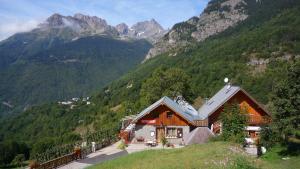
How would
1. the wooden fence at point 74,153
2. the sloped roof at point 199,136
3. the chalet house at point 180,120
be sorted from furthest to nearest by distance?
the chalet house at point 180,120 < the sloped roof at point 199,136 < the wooden fence at point 74,153

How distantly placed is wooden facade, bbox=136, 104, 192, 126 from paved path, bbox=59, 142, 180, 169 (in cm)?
384

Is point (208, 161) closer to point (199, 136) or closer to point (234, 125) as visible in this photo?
point (234, 125)

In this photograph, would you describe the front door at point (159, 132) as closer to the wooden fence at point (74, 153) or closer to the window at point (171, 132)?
the window at point (171, 132)

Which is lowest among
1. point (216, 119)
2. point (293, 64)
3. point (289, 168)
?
point (289, 168)

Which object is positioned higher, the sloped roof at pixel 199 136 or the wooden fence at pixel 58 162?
the sloped roof at pixel 199 136

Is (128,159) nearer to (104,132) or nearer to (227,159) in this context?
(227,159)

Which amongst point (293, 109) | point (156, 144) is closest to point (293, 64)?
point (293, 109)

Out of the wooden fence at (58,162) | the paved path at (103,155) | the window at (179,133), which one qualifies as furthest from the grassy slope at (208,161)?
the window at (179,133)

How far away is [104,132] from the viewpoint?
191ft

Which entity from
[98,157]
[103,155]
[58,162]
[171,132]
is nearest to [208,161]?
[58,162]

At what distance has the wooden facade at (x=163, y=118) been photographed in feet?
165

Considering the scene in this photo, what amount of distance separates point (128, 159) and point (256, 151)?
36.4ft

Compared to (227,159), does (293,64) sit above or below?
above

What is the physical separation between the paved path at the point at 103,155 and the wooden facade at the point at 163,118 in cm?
384
